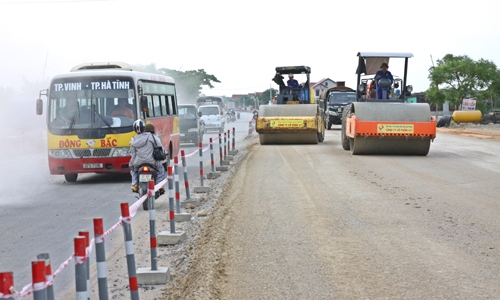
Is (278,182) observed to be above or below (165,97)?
below

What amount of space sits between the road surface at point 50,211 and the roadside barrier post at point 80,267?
111 inches

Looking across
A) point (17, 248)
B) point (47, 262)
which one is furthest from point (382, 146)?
point (47, 262)

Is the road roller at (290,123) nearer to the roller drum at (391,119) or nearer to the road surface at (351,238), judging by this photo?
the roller drum at (391,119)

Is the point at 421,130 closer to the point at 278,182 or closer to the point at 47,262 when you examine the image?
the point at 278,182

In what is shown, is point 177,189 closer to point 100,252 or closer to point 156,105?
point 100,252

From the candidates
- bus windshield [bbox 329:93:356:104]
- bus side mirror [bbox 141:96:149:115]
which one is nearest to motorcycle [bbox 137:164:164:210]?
bus side mirror [bbox 141:96:149:115]

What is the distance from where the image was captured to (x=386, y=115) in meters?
20.4

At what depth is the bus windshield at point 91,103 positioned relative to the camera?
56.5ft

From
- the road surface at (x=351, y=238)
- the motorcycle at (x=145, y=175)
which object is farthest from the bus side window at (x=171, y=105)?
the motorcycle at (x=145, y=175)

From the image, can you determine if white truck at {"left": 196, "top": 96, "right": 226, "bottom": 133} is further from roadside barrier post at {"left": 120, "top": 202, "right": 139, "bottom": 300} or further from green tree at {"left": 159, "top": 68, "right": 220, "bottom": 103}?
green tree at {"left": 159, "top": 68, "right": 220, "bottom": 103}

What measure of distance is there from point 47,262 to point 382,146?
58.0 ft

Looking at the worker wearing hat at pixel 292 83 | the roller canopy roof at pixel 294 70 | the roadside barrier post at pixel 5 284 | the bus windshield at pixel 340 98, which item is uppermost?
the roller canopy roof at pixel 294 70

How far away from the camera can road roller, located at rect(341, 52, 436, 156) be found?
20203mm

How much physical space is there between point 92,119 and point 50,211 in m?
4.90
